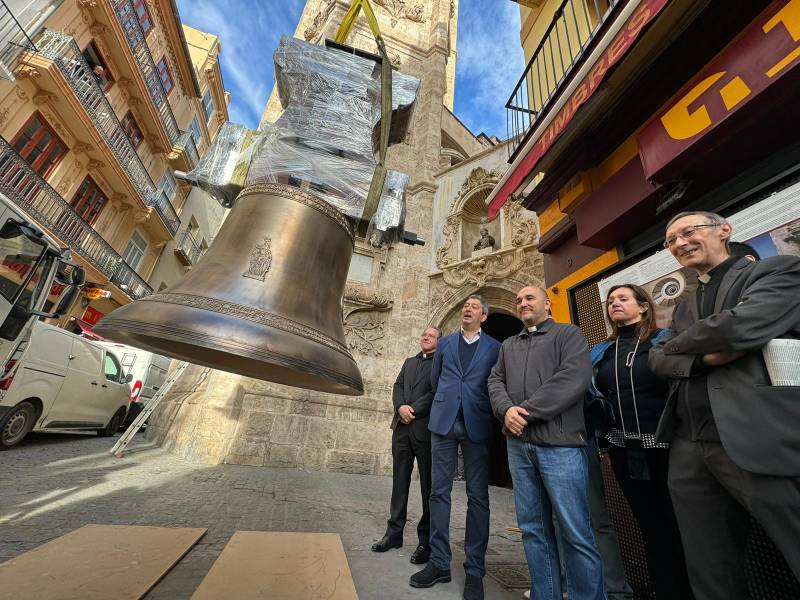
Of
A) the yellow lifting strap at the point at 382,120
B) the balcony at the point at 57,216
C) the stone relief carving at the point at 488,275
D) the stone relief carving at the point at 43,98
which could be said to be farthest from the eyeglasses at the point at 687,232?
the stone relief carving at the point at 43,98

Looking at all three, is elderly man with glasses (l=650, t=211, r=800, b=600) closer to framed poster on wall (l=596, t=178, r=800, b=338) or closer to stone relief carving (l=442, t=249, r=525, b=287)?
framed poster on wall (l=596, t=178, r=800, b=338)

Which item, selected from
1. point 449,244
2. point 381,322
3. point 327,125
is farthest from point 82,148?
point 327,125

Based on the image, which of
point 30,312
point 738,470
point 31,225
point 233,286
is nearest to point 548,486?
point 738,470

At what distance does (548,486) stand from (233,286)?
1.62 metres

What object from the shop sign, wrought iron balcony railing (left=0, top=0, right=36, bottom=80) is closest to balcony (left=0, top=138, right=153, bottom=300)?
wrought iron balcony railing (left=0, top=0, right=36, bottom=80)

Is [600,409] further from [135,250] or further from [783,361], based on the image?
[135,250]

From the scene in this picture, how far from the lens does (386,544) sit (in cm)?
228

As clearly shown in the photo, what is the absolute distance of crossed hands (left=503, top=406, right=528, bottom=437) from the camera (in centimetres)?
164

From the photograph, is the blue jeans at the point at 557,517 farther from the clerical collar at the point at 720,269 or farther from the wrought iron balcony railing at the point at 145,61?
the wrought iron balcony railing at the point at 145,61

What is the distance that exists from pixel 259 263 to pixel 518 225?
654 centimetres

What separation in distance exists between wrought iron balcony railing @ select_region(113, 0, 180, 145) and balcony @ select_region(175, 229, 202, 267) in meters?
4.19

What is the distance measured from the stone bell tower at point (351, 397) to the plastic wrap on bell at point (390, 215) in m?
5.19

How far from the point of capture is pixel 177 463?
486 cm

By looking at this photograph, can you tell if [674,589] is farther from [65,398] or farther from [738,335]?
[65,398]
